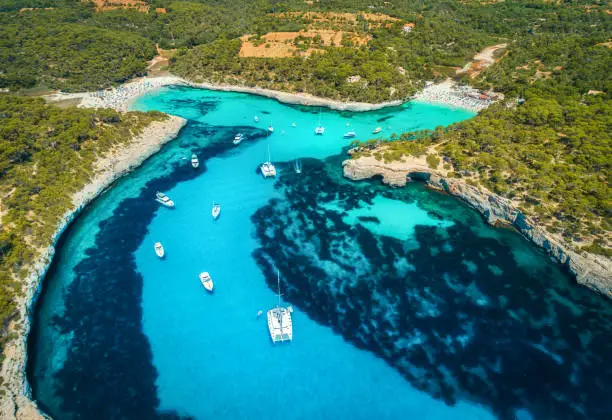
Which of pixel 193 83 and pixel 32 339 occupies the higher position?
pixel 193 83

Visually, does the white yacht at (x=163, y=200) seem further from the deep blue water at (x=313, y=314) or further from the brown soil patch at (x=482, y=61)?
the brown soil patch at (x=482, y=61)

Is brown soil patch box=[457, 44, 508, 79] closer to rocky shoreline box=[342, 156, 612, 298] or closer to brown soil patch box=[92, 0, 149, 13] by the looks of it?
rocky shoreline box=[342, 156, 612, 298]

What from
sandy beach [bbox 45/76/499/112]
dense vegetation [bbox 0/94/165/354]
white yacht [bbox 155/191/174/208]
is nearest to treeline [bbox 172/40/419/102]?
sandy beach [bbox 45/76/499/112]

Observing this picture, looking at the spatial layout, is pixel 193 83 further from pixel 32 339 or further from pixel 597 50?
pixel 597 50

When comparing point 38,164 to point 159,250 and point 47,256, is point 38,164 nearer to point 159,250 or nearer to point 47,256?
point 47,256

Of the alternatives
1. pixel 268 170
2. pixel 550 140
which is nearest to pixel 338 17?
pixel 268 170

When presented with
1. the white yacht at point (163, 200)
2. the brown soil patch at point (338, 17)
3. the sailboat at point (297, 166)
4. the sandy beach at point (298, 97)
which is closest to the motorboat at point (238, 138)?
the sailboat at point (297, 166)

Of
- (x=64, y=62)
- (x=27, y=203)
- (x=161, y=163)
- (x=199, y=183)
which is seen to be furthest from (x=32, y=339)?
(x=64, y=62)
